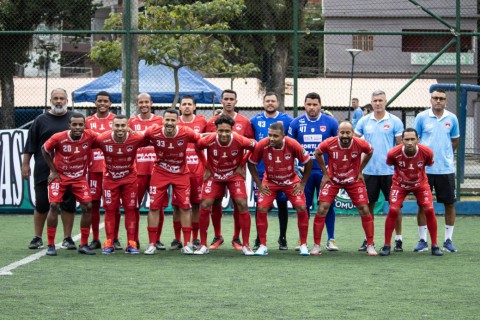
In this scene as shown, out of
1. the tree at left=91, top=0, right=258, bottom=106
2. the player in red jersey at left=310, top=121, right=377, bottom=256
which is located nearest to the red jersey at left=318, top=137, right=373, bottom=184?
the player in red jersey at left=310, top=121, right=377, bottom=256

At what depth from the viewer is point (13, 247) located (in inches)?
457

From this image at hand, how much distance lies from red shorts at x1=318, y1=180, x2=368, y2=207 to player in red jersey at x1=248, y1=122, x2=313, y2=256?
0.86 ft

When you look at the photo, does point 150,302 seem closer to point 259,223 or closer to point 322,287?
point 322,287

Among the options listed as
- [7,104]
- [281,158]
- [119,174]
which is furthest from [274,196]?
[7,104]

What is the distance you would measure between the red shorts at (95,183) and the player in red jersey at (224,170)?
53.5 inches

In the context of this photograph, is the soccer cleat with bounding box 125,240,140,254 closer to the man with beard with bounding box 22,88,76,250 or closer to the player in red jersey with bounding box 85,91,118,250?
the player in red jersey with bounding box 85,91,118,250

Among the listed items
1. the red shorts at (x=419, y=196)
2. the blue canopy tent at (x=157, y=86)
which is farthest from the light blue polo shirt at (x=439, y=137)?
the blue canopy tent at (x=157, y=86)

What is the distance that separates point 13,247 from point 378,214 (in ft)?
23.6

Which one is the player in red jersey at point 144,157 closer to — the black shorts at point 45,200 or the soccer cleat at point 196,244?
the soccer cleat at point 196,244

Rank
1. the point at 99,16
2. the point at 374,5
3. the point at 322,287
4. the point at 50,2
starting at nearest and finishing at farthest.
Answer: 1. the point at 322,287
2. the point at 50,2
3. the point at 374,5
4. the point at 99,16

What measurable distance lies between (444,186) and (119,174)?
160 inches

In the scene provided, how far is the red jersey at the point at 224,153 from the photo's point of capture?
11.0 metres

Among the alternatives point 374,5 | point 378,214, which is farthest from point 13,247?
point 374,5

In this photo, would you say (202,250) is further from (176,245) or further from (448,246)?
(448,246)
